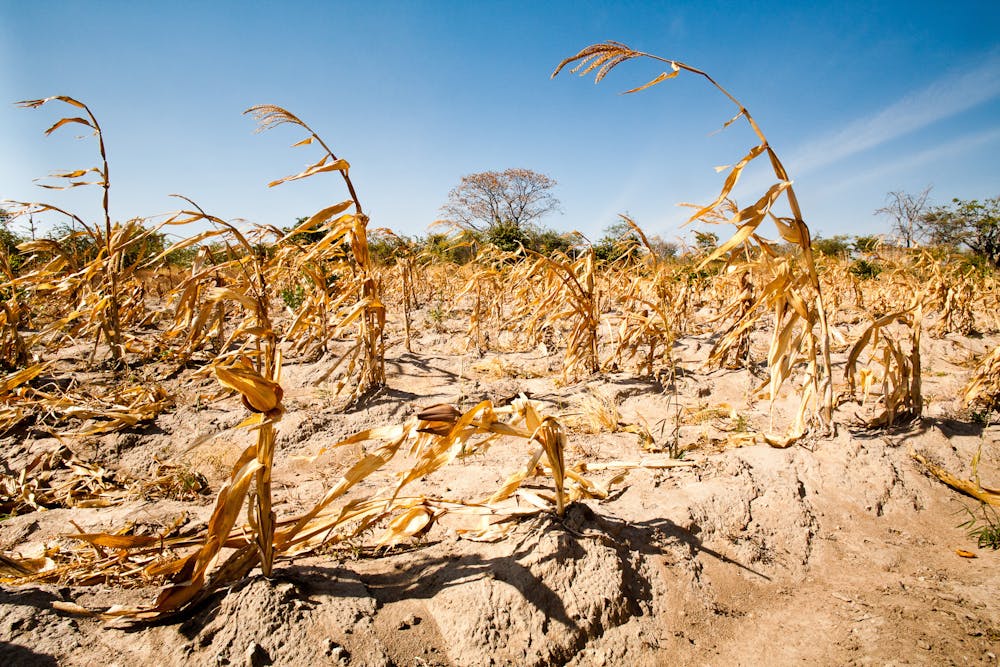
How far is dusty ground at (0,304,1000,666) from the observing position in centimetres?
102

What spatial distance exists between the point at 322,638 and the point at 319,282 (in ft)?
7.89

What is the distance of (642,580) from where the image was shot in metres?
1.26

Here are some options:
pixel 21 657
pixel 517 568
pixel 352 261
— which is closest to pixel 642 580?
pixel 517 568

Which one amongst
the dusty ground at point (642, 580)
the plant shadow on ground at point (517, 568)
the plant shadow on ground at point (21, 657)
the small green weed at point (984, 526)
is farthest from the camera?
the small green weed at point (984, 526)

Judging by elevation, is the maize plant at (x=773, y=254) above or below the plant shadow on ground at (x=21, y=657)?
above

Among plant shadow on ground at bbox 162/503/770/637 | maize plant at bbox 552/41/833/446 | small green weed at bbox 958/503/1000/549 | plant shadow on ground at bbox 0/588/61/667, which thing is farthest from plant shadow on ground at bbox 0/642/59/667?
small green weed at bbox 958/503/1000/549

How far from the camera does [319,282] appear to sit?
9.95 feet

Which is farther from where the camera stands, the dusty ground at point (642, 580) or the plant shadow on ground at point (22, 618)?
the dusty ground at point (642, 580)

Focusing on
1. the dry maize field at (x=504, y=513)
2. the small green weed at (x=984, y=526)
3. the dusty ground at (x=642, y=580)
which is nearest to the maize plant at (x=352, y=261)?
the dry maize field at (x=504, y=513)

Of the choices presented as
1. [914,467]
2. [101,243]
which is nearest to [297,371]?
[101,243]

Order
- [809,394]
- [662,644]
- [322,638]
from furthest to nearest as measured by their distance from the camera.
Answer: [809,394] → [662,644] → [322,638]

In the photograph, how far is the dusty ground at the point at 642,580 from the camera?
1.02 meters

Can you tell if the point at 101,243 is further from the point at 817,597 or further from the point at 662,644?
the point at 817,597

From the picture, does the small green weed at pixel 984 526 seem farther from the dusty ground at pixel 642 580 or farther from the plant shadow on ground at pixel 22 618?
the plant shadow on ground at pixel 22 618
